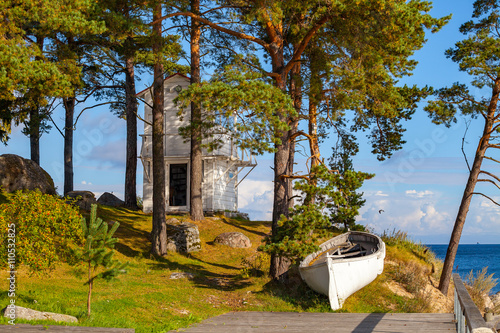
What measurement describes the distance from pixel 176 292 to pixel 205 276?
10.4 feet

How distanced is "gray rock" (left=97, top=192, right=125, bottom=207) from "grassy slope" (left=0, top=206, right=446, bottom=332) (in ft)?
23.1

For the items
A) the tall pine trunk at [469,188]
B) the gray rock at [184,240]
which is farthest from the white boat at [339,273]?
the gray rock at [184,240]

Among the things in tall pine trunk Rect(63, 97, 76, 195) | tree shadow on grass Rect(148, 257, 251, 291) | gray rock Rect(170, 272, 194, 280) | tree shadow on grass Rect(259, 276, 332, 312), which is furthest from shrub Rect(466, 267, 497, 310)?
tall pine trunk Rect(63, 97, 76, 195)

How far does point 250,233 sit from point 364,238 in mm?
8012

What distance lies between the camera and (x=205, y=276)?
1755 cm

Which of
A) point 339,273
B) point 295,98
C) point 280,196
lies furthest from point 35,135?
point 339,273

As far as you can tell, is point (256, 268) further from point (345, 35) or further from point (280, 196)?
point (345, 35)

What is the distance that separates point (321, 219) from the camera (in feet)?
46.9

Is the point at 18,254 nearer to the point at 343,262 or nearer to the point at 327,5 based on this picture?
the point at 343,262

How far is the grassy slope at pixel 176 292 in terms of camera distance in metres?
11.2

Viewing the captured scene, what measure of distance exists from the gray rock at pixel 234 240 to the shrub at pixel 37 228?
10.8 meters

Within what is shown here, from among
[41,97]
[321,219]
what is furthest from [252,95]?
[41,97]

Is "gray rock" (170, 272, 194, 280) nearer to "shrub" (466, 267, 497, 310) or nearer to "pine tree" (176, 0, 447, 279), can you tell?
"pine tree" (176, 0, 447, 279)

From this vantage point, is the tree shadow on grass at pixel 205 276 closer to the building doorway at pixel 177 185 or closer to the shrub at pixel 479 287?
the building doorway at pixel 177 185
